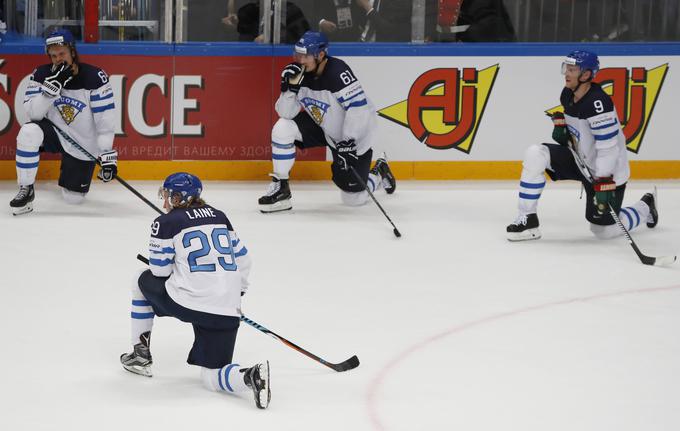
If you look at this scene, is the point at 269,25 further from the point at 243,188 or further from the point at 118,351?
the point at 118,351

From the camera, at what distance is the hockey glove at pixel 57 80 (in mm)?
7398

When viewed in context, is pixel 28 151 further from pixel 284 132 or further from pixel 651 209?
pixel 651 209

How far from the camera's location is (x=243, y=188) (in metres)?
8.51

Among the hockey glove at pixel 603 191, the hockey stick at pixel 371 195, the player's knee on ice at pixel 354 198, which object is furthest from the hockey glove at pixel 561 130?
the player's knee on ice at pixel 354 198

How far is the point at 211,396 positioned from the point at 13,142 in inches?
175

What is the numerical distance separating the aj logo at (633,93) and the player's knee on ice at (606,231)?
173cm

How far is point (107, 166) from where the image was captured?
24.3 ft

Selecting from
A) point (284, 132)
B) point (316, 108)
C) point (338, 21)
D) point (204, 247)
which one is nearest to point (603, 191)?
point (316, 108)

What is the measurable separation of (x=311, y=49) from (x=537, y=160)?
59.4 inches

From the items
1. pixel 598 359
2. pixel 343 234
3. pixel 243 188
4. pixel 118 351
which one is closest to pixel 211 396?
pixel 118 351

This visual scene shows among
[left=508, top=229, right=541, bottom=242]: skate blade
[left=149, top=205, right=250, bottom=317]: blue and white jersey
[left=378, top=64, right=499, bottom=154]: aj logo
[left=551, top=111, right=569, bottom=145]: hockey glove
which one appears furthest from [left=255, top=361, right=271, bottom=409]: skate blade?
[left=378, top=64, right=499, bottom=154]: aj logo

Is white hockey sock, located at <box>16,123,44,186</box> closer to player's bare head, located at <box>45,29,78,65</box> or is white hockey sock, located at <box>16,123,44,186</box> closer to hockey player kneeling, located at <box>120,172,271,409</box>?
player's bare head, located at <box>45,29,78,65</box>

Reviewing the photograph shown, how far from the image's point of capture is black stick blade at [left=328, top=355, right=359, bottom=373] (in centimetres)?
474

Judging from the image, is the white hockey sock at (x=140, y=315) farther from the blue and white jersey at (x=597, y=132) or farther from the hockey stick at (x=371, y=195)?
the blue and white jersey at (x=597, y=132)
